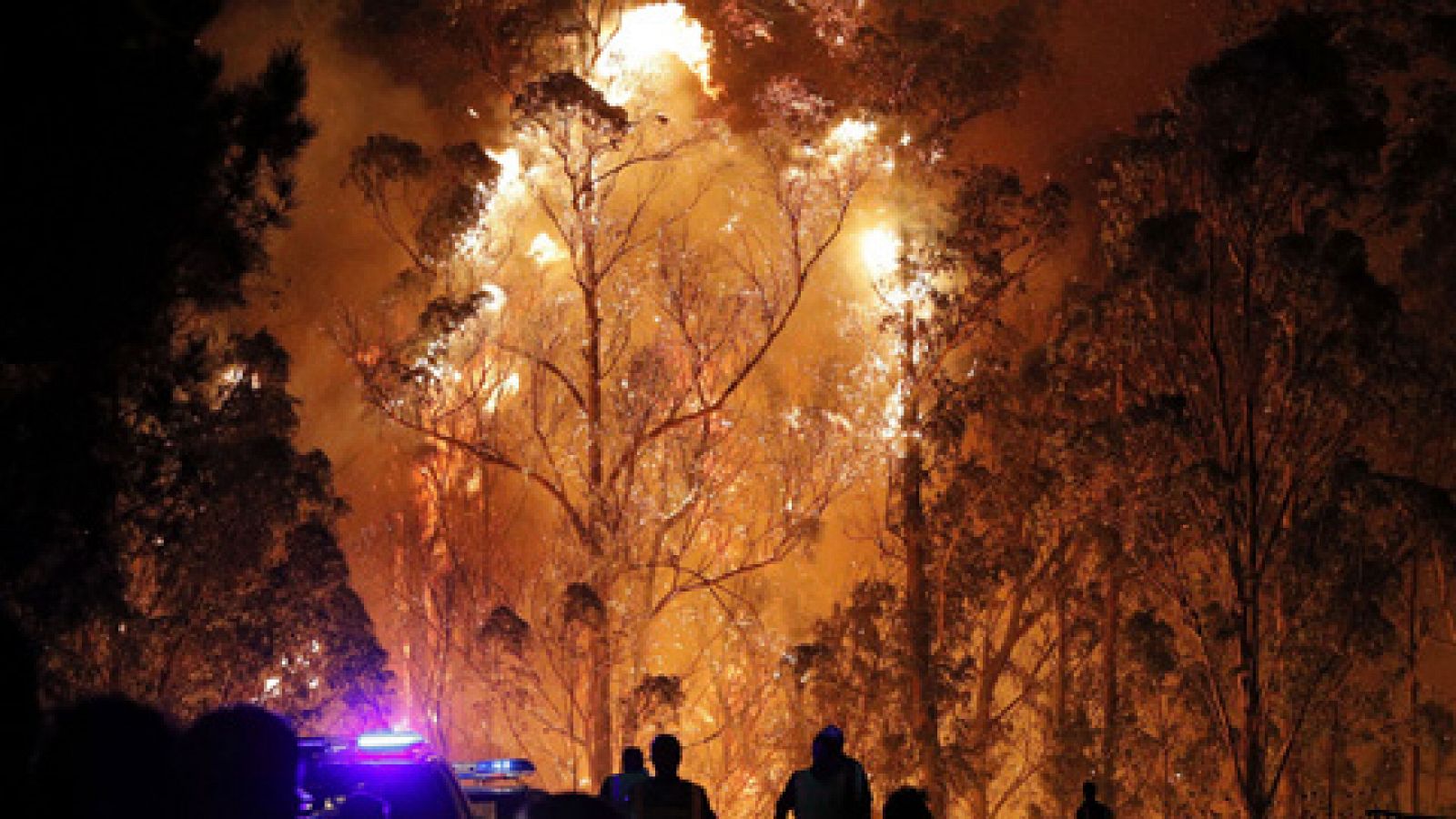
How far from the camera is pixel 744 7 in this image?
36281 mm

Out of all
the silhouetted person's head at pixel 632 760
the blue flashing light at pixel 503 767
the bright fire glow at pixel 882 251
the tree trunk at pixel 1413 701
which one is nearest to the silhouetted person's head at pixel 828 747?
the silhouetted person's head at pixel 632 760

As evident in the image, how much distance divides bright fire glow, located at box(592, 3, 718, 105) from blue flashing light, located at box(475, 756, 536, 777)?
16894 millimetres

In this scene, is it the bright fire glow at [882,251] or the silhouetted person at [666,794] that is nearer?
the silhouetted person at [666,794]

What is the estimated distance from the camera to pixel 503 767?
1127cm

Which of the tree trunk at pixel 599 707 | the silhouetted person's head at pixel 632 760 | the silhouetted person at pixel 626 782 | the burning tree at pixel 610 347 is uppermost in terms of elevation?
the burning tree at pixel 610 347

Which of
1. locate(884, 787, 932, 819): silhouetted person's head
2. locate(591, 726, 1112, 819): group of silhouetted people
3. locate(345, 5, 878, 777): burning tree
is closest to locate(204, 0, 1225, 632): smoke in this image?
locate(345, 5, 878, 777): burning tree

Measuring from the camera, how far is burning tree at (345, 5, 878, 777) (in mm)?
25625

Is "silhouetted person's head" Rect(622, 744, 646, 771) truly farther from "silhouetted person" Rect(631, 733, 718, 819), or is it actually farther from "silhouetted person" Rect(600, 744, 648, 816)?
"silhouetted person" Rect(631, 733, 718, 819)

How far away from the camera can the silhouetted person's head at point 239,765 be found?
4023 mm

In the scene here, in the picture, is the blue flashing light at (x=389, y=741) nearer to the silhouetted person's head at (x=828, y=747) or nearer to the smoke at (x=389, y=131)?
the silhouetted person's head at (x=828, y=747)

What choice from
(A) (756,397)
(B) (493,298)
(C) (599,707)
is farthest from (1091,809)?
(A) (756,397)

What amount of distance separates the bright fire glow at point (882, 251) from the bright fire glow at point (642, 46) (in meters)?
4.96

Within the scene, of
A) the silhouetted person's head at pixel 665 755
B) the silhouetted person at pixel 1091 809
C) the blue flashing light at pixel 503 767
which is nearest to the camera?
the silhouetted person's head at pixel 665 755

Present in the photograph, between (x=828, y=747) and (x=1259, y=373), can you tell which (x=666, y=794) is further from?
(x=1259, y=373)
